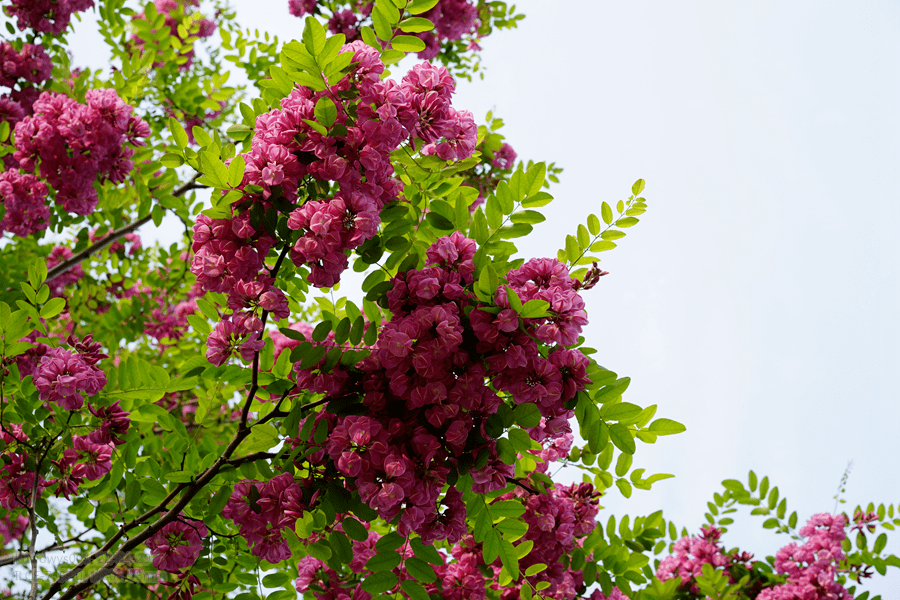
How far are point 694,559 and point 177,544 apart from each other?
156 inches

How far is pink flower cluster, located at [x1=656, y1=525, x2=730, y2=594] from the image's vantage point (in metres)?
4.34

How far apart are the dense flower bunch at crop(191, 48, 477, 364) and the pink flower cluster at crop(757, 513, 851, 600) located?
13.2ft

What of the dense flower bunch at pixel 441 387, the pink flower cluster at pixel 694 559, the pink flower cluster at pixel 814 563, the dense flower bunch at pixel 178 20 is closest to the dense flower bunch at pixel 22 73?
the dense flower bunch at pixel 178 20

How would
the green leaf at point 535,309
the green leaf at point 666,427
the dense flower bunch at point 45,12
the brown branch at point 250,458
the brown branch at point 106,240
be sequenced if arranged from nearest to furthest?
the green leaf at point 535,309
the green leaf at point 666,427
the brown branch at point 250,458
the brown branch at point 106,240
the dense flower bunch at point 45,12

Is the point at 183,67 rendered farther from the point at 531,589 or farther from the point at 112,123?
the point at 531,589

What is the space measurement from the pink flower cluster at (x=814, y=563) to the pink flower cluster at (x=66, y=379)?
4.41 meters

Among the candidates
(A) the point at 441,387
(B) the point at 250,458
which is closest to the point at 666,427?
(A) the point at 441,387

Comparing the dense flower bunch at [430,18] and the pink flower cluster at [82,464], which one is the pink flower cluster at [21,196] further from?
the dense flower bunch at [430,18]

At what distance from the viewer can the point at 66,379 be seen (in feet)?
6.35

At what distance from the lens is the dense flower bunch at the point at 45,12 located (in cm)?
448

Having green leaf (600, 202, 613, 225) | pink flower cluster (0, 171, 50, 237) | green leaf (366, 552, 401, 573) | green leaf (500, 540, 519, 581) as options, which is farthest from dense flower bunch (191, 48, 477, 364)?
pink flower cluster (0, 171, 50, 237)

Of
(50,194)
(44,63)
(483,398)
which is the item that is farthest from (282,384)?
(44,63)

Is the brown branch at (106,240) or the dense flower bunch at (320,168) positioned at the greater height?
the brown branch at (106,240)

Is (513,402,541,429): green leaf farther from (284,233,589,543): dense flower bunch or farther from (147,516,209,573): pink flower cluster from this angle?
(147,516,209,573): pink flower cluster
